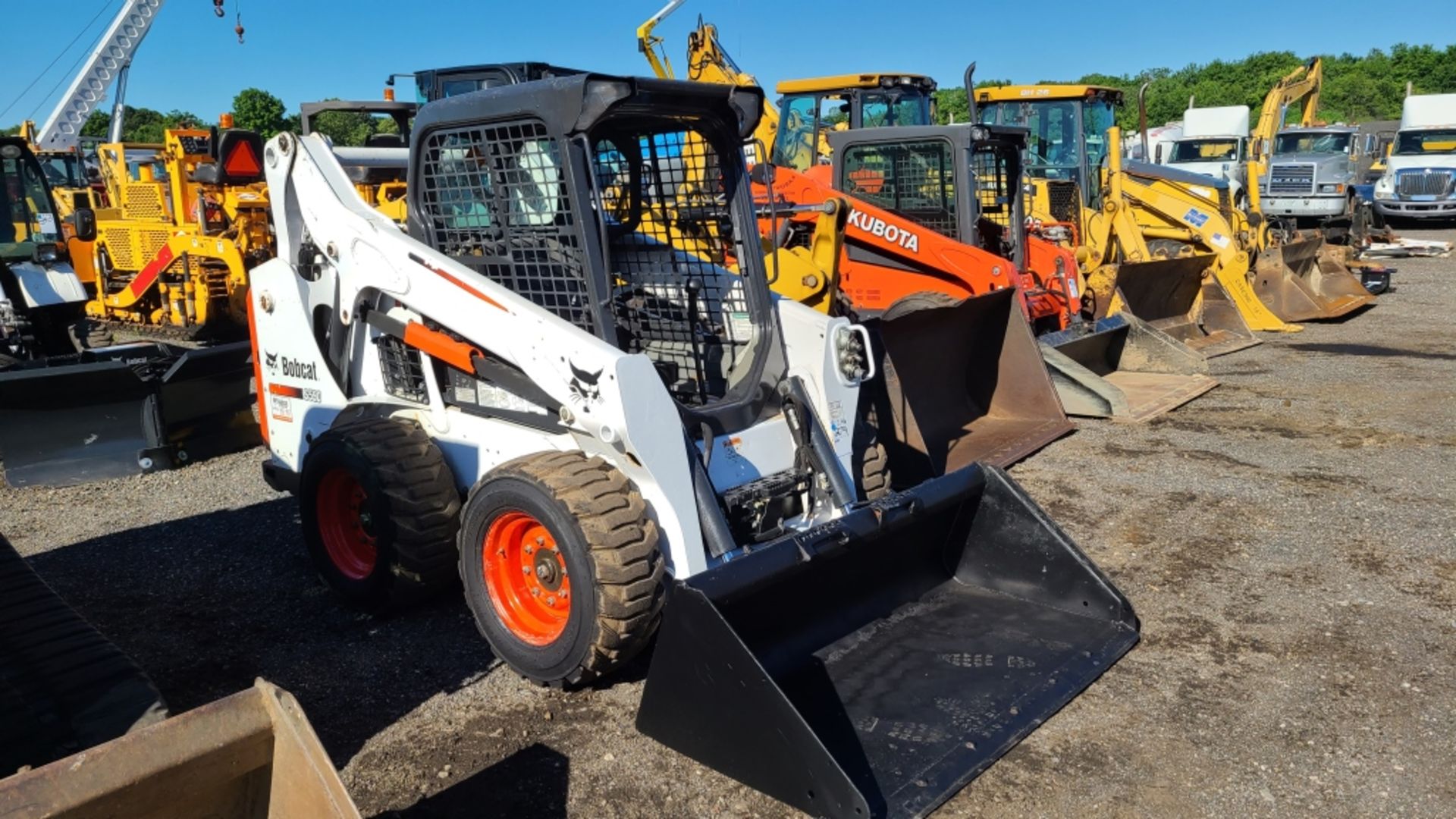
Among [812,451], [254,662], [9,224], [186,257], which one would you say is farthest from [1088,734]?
[186,257]

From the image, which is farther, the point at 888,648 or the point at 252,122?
the point at 252,122

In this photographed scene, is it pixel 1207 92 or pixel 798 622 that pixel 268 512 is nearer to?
pixel 798 622

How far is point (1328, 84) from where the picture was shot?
4316cm

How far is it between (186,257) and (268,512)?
682 cm

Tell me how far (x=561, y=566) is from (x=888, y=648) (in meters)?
1.18

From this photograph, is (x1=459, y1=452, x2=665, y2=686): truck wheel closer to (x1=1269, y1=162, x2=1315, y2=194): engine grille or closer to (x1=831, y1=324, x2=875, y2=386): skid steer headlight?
(x1=831, y1=324, x2=875, y2=386): skid steer headlight

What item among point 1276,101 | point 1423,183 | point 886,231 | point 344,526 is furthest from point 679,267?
point 1423,183

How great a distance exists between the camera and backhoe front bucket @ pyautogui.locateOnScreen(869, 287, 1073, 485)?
21.5ft

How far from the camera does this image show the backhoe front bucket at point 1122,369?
792 cm

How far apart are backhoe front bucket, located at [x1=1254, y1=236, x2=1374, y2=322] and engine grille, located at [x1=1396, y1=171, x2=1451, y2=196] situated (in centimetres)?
1260

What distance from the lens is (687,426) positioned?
13.4 ft

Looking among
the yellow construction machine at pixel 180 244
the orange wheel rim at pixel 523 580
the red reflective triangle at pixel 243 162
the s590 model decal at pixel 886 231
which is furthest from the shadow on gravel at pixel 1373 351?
the yellow construction machine at pixel 180 244

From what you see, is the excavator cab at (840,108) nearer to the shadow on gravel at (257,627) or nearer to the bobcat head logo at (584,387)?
the shadow on gravel at (257,627)

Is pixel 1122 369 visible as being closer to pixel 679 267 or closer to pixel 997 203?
pixel 997 203
